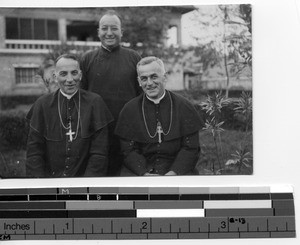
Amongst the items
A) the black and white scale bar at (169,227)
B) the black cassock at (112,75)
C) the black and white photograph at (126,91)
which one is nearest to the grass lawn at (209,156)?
the black and white photograph at (126,91)

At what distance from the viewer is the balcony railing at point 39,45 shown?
1.51 metres

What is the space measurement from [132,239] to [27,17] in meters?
0.79

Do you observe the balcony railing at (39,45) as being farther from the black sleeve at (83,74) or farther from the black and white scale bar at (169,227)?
the black and white scale bar at (169,227)

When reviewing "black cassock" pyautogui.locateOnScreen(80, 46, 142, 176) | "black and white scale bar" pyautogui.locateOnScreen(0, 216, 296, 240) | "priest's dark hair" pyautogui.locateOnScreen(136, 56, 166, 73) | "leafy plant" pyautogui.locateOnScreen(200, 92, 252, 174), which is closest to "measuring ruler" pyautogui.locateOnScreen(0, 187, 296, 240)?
"black and white scale bar" pyautogui.locateOnScreen(0, 216, 296, 240)

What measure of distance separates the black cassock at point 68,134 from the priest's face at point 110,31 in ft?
0.60

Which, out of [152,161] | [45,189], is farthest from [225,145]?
[45,189]

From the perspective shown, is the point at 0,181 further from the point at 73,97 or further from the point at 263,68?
the point at 263,68

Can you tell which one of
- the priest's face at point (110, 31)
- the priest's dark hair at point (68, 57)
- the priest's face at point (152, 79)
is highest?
the priest's face at point (110, 31)

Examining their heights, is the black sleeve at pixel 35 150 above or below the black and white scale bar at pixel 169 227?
above

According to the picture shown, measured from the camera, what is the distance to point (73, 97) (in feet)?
5.03

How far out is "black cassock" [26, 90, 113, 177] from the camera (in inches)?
60.2

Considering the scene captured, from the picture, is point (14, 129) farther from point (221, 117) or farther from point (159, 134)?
point (221, 117)

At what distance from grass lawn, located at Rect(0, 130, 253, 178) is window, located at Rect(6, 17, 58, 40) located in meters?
0.36

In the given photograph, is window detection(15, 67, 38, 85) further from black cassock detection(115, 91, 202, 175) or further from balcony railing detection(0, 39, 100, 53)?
black cassock detection(115, 91, 202, 175)
